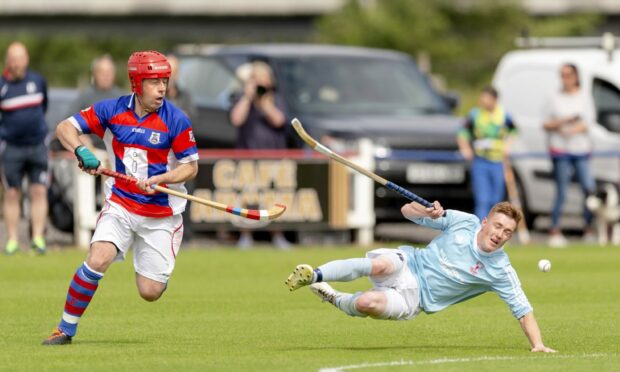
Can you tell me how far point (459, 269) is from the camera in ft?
33.7

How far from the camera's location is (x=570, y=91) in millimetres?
19375

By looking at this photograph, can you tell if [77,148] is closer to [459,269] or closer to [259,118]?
[459,269]

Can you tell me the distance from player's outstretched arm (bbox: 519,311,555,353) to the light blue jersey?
1.6 inches

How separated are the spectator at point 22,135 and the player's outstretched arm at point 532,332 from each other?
809 centimetres

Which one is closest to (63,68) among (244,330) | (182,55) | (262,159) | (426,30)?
(426,30)

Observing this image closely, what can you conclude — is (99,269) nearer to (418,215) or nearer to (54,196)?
(418,215)

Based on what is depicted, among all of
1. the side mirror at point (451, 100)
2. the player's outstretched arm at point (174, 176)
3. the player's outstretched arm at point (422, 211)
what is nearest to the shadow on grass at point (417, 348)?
the player's outstretched arm at point (422, 211)

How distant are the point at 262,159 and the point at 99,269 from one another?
8683 mm

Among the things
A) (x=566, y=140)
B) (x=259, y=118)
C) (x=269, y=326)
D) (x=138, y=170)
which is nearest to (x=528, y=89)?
(x=566, y=140)

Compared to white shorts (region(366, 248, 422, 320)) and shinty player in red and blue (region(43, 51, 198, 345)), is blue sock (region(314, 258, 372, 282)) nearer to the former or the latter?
white shorts (region(366, 248, 422, 320))

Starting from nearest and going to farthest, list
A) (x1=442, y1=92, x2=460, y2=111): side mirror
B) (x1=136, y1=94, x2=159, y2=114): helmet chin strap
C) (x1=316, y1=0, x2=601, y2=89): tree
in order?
(x1=136, y1=94, x2=159, y2=114): helmet chin strap, (x1=442, y1=92, x2=460, y2=111): side mirror, (x1=316, y1=0, x2=601, y2=89): tree

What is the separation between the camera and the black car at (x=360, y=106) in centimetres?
1938

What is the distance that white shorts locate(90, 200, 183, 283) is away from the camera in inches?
417

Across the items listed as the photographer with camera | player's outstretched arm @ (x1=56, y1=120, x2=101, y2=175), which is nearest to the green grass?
player's outstretched arm @ (x1=56, y1=120, x2=101, y2=175)
